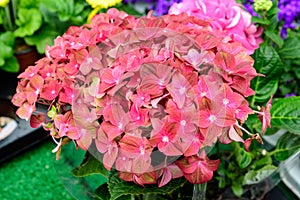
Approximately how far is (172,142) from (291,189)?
1.41 feet

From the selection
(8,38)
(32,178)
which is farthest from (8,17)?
(32,178)

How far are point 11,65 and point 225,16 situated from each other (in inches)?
28.8

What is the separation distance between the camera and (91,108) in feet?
2.08

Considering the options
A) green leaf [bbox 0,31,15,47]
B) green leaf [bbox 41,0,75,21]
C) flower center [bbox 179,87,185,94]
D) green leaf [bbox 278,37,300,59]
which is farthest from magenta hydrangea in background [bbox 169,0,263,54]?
green leaf [bbox 0,31,15,47]

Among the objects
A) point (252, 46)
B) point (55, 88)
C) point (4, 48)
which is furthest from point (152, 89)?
point (4, 48)

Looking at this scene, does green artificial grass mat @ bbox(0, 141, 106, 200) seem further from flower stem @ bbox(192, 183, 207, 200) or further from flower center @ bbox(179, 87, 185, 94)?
flower center @ bbox(179, 87, 185, 94)

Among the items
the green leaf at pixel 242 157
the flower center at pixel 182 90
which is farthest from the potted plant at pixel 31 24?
the flower center at pixel 182 90

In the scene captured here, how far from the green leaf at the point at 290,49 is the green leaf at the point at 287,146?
0.56ft

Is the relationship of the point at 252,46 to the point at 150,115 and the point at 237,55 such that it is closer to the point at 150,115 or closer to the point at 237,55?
the point at 237,55

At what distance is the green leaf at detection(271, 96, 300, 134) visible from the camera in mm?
788

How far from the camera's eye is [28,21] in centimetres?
138

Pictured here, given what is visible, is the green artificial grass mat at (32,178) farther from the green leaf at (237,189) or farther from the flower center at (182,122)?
the flower center at (182,122)

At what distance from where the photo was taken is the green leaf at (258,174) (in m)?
0.84

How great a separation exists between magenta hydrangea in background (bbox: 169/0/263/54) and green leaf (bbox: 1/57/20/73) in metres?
0.64
